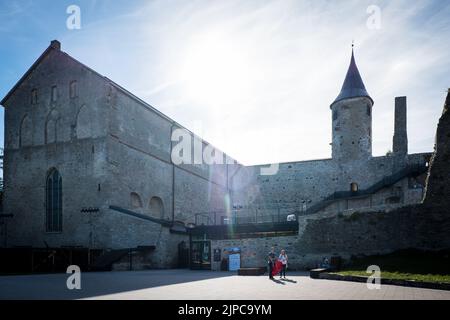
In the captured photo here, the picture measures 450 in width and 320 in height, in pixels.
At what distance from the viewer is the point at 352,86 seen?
36.2 metres

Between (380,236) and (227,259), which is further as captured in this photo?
(227,259)

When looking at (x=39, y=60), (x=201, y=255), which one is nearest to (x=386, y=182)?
(x=201, y=255)

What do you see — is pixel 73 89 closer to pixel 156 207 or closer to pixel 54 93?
pixel 54 93

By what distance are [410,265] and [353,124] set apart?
882 inches

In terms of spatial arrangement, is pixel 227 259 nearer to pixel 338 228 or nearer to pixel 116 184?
pixel 338 228

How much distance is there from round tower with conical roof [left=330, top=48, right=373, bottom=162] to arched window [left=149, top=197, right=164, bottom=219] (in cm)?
1801

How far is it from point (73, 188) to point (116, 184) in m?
3.52

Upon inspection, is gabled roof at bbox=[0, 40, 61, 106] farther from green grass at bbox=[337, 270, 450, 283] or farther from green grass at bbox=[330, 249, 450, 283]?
green grass at bbox=[337, 270, 450, 283]

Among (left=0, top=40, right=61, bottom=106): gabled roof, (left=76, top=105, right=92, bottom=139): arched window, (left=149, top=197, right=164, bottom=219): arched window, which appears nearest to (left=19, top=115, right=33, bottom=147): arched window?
(left=0, top=40, right=61, bottom=106): gabled roof

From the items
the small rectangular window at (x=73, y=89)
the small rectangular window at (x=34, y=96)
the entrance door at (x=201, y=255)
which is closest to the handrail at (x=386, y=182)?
the entrance door at (x=201, y=255)

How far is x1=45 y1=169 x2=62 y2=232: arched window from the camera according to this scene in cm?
2758

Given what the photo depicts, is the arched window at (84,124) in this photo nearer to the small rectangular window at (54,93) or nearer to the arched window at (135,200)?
the small rectangular window at (54,93)
